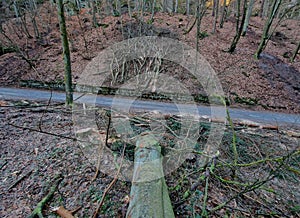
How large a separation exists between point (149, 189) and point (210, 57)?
41.7 ft

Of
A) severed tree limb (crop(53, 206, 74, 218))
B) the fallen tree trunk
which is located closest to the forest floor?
severed tree limb (crop(53, 206, 74, 218))

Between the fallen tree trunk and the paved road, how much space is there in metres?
5.90

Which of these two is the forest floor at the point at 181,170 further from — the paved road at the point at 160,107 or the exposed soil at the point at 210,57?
the paved road at the point at 160,107

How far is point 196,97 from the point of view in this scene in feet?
34.8

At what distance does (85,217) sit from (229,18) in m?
23.5

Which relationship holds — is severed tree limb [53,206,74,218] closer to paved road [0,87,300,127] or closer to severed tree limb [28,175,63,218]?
severed tree limb [28,175,63,218]

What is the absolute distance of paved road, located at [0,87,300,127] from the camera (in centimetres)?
844

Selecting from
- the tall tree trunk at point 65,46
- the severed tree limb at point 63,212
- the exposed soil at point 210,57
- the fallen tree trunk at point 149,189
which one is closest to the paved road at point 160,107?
the exposed soil at point 210,57

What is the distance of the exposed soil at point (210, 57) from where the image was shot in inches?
421

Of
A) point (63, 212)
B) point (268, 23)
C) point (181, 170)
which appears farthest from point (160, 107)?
point (268, 23)

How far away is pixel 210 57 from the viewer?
1298 cm

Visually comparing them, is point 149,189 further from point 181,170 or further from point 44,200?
point 44,200

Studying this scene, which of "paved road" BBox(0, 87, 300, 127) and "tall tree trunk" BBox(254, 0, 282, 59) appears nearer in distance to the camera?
"paved road" BBox(0, 87, 300, 127)

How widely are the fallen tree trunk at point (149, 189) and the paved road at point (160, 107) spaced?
19.4 feet
